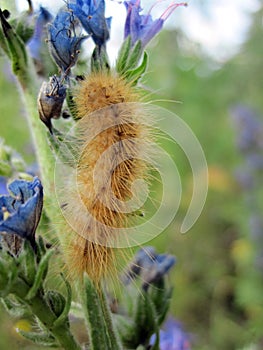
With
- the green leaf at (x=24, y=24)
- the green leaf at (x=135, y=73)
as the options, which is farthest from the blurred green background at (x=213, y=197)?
the green leaf at (x=135, y=73)

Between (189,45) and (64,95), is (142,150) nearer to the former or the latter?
(64,95)

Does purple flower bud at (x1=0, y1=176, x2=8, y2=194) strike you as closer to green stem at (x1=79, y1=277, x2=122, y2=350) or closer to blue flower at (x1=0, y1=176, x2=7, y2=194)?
blue flower at (x1=0, y1=176, x2=7, y2=194)

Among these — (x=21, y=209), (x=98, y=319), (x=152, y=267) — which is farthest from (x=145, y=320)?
(x=21, y=209)

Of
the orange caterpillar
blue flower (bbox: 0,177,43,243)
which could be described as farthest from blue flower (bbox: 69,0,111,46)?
blue flower (bbox: 0,177,43,243)

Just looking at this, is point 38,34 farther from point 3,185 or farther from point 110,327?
point 110,327

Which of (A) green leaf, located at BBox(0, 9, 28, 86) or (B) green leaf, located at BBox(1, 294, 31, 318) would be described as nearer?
(B) green leaf, located at BBox(1, 294, 31, 318)

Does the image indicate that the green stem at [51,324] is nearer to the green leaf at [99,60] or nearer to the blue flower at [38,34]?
the green leaf at [99,60]

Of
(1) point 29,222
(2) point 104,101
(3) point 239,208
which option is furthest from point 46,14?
(3) point 239,208
